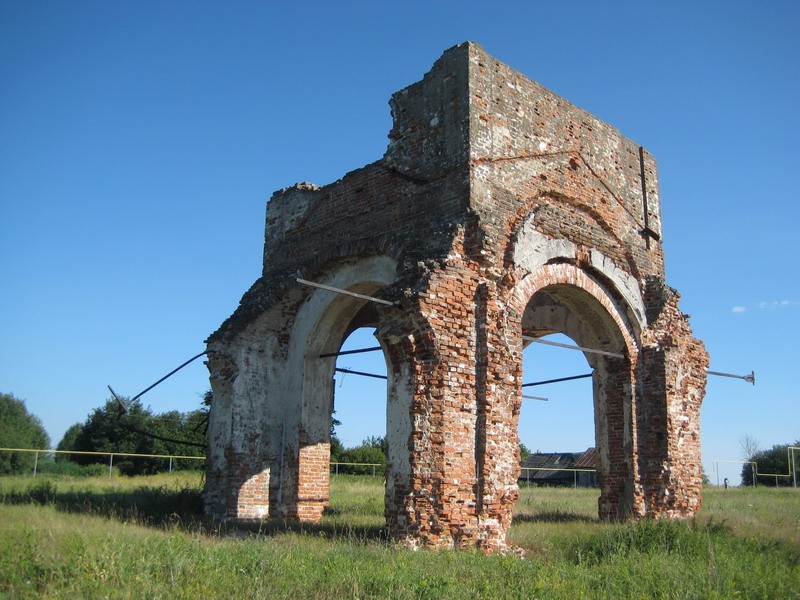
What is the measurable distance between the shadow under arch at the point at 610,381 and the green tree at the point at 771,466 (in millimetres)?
26483

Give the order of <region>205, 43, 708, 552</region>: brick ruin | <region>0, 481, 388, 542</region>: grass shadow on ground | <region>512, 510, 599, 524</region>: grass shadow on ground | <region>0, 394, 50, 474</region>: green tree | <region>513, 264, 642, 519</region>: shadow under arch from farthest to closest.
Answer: <region>0, 394, 50, 474</region>: green tree
<region>512, 510, 599, 524</region>: grass shadow on ground
<region>513, 264, 642, 519</region>: shadow under arch
<region>0, 481, 388, 542</region>: grass shadow on ground
<region>205, 43, 708, 552</region>: brick ruin

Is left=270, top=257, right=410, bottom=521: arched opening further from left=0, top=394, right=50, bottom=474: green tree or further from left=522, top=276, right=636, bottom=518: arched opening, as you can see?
left=0, top=394, right=50, bottom=474: green tree

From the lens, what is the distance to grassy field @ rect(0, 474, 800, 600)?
620 centimetres

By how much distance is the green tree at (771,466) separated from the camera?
34844 millimetres

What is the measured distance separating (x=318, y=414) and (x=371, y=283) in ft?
7.93

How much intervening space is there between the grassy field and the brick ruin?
3.93 feet

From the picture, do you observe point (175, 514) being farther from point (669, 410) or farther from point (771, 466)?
point (771, 466)

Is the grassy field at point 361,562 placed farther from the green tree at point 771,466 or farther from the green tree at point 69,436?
the green tree at point 69,436

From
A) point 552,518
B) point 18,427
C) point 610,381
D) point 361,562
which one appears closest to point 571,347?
point 610,381

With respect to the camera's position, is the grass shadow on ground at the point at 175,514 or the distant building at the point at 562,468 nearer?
the grass shadow on ground at the point at 175,514

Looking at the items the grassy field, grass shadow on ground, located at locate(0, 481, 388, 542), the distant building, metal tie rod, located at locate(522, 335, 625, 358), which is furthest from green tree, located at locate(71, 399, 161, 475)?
metal tie rod, located at locate(522, 335, 625, 358)

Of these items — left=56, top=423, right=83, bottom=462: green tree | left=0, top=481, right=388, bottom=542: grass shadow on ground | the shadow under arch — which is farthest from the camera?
left=56, top=423, right=83, bottom=462: green tree

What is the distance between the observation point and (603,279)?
39.2 ft

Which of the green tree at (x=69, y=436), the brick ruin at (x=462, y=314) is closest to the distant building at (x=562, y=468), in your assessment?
the brick ruin at (x=462, y=314)
